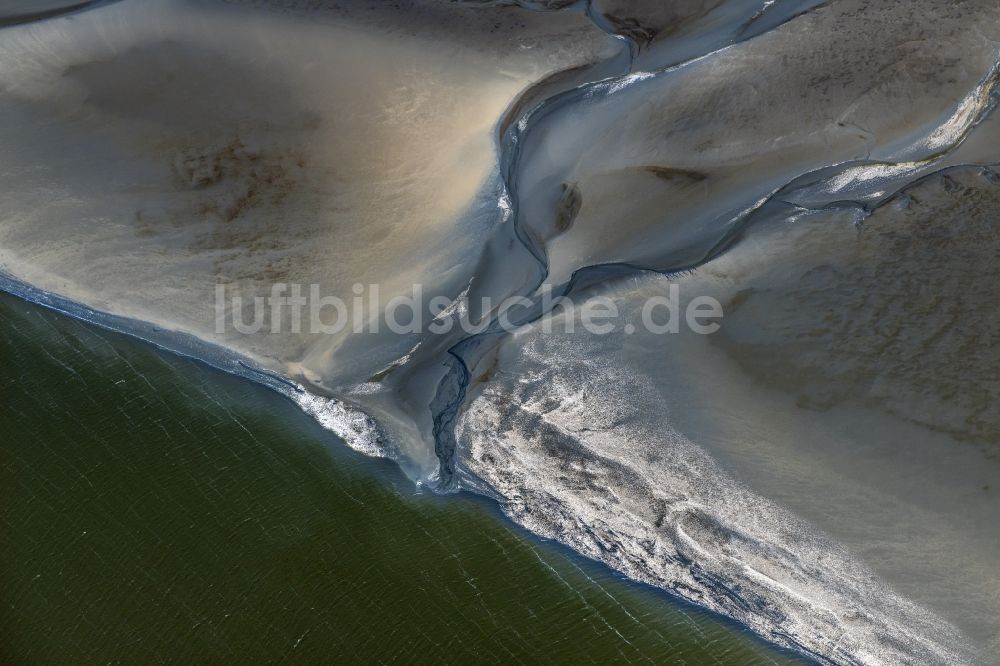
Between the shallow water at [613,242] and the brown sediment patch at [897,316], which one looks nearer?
the shallow water at [613,242]

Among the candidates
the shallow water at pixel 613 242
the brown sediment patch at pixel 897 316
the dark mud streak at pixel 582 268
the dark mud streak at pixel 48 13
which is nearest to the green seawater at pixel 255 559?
the shallow water at pixel 613 242

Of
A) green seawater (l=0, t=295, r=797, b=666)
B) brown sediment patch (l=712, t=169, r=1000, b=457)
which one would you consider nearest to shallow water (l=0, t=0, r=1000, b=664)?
brown sediment patch (l=712, t=169, r=1000, b=457)

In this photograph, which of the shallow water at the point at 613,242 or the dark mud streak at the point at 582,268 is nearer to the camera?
the shallow water at the point at 613,242

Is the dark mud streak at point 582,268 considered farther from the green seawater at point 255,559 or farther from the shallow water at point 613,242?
the green seawater at point 255,559

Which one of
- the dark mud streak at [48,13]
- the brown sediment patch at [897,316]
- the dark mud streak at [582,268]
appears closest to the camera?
the brown sediment patch at [897,316]

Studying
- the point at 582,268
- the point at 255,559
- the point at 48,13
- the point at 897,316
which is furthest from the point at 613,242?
the point at 48,13

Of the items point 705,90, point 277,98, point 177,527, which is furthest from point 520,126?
point 177,527

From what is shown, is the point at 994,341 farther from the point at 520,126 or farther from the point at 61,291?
the point at 61,291

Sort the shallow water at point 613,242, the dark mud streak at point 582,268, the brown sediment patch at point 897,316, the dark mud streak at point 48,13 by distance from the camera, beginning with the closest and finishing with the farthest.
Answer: the shallow water at point 613,242 → the brown sediment patch at point 897,316 → the dark mud streak at point 582,268 → the dark mud streak at point 48,13

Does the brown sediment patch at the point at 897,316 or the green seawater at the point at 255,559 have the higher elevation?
the brown sediment patch at the point at 897,316

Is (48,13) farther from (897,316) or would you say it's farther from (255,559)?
(897,316)
